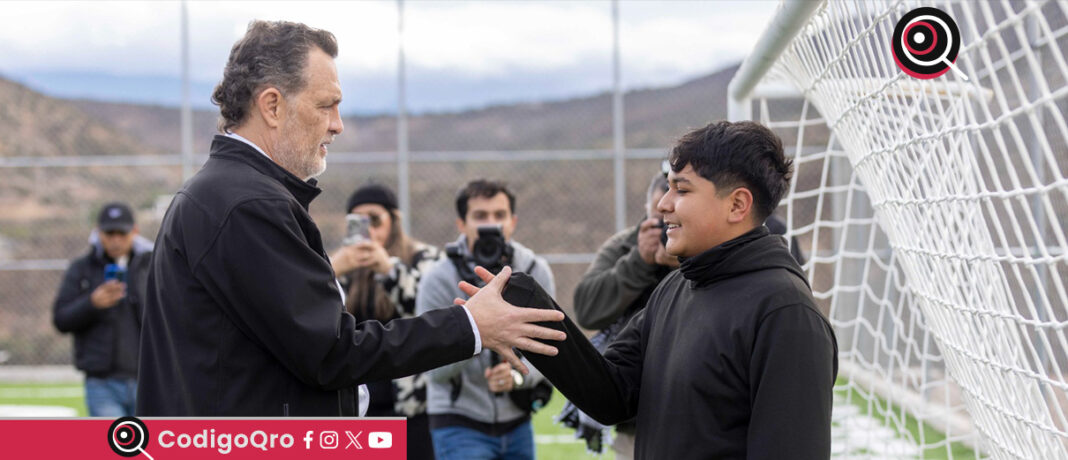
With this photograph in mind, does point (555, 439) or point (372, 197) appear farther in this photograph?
point (555, 439)

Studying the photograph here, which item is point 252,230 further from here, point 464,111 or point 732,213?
point 464,111

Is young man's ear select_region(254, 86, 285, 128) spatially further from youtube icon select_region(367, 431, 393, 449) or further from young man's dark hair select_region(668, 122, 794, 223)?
young man's dark hair select_region(668, 122, 794, 223)

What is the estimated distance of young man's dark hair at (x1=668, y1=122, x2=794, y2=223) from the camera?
2389mm

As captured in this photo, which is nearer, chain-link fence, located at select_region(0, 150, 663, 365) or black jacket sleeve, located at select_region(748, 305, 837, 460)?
black jacket sleeve, located at select_region(748, 305, 837, 460)

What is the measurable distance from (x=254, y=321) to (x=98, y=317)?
166 inches

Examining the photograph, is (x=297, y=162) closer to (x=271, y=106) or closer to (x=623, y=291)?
(x=271, y=106)

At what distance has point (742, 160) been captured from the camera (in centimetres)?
A: 238

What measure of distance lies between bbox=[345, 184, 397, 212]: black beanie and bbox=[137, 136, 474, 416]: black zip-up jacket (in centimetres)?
243

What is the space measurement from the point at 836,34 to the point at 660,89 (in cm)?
1065

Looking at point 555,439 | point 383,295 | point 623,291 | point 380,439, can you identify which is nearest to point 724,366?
point 380,439

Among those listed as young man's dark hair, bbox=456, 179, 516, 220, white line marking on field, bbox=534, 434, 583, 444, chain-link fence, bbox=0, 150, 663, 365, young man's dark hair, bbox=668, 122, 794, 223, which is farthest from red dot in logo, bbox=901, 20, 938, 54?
chain-link fence, bbox=0, 150, 663, 365

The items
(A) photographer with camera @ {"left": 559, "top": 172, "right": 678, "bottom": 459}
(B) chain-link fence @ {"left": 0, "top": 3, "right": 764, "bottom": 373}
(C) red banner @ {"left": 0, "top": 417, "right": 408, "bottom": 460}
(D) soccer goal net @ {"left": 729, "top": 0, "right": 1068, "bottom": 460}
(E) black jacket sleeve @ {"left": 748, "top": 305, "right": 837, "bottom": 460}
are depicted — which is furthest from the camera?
(B) chain-link fence @ {"left": 0, "top": 3, "right": 764, "bottom": 373}

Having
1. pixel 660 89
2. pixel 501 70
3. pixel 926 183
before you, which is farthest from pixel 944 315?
pixel 501 70

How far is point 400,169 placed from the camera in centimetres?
1179
